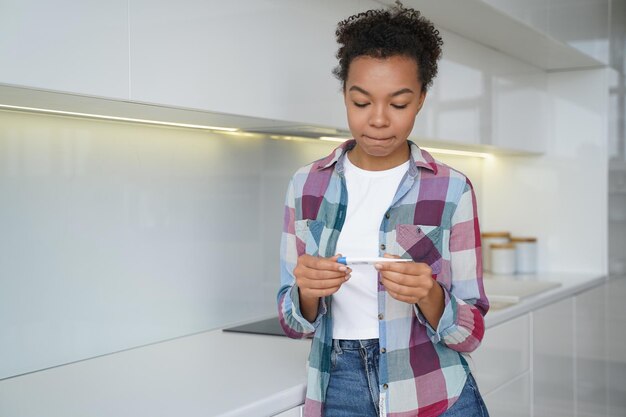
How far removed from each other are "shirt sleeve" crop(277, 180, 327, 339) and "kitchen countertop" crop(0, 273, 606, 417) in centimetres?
15

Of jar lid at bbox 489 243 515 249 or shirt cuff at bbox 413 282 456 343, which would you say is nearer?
shirt cuff at bbox 413 282 456 343

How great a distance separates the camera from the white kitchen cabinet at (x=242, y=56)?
1.46m

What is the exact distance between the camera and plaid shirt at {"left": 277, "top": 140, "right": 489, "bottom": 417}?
4.18 ft

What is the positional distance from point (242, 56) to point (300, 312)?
0.63 meters

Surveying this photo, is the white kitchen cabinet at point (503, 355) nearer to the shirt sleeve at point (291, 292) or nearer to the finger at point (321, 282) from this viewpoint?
the shirt sleeve at point (291, 292)

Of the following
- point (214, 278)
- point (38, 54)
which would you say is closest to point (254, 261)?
point (214, 278)

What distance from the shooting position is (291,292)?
4.19 feet

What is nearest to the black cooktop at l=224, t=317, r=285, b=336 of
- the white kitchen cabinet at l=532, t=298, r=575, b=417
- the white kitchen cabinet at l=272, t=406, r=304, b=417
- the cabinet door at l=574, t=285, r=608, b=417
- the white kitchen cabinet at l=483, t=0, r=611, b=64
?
the white kitchen cabinet at l=272, t=406, r=304, b=417

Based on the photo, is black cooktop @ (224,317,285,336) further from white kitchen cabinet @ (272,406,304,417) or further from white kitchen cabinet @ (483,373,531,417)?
white kitchen cabinet @ (483,373,531,417)

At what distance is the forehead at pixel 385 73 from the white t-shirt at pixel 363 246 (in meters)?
0.16

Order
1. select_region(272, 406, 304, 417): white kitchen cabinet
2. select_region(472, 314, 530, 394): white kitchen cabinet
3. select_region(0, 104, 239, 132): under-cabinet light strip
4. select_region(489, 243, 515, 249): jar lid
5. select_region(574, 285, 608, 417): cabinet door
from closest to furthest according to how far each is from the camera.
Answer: select_region(272, 406, 304, 417): white kitchen cabinet, select_region(0, 104, 239, 132): under-cabinet light strip, select_region(472, 314, 530, 394): white kitchen cabinet, select_region(574, 285, 608, 417): cabinet door, select_region(489, 243, 515, 249): jar lid

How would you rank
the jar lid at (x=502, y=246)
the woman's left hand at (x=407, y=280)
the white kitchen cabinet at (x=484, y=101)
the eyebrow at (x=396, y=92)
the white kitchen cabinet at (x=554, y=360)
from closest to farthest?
the woman's left hand at (x=407, y=280), the eyebrow at (x=396, y=92), the white kitchen cabinet at (x=484, y=101), the white kitchen cabinet at (x=554, y=360), the jar lid at (x=502, y=246)

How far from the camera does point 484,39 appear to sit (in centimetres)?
274

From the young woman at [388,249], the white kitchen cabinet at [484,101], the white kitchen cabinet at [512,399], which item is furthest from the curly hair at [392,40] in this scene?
the white kitchen cabinet at [512,399]
